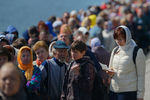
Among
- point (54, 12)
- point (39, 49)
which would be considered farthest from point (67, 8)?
point (39, 49)

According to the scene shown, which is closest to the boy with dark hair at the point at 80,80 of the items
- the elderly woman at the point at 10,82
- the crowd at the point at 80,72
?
the crowd at the point at 80,72

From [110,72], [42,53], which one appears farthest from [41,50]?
[110,72]

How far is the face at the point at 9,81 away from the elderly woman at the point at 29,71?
1817 millimetres

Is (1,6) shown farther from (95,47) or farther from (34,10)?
(95,47)

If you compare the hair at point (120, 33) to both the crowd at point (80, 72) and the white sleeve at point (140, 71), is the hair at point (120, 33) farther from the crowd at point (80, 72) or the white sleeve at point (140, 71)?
the white sleeve at point (140, 71)

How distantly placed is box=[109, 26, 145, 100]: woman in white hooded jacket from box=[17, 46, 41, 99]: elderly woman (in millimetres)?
1247

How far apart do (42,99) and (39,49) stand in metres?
1.21

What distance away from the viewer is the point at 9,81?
4.40 m

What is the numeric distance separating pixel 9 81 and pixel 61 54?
2690 mm

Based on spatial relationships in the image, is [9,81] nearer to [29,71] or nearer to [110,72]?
[29,71]

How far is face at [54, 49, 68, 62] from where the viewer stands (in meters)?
6.98

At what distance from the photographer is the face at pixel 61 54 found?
275 inches

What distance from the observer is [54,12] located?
80.6 ft

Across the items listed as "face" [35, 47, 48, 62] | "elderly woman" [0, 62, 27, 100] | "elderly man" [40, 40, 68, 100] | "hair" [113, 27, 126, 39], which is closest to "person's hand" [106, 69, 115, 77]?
"hair" [113, 27, 126, 39]
